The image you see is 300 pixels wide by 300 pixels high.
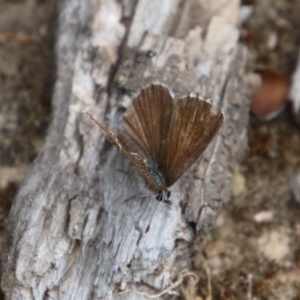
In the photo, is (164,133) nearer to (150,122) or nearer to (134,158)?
(150,122)

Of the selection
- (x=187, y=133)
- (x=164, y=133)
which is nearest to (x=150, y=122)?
(x=164, y=133)

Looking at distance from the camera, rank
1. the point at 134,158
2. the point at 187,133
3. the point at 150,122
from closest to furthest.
→ the point at 134,158 → the point at 187,133 → the point at 150,122

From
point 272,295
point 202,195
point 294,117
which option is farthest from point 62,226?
point 294,117

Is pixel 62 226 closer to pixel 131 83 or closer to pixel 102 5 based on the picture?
pixel 131 83

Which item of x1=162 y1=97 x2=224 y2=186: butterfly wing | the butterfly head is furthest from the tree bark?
x1=162 y1=97 x2=224 y2=186: butterfly wing

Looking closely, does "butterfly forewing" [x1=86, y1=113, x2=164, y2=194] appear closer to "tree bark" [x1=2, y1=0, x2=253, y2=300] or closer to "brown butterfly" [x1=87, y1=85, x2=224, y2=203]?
"brown butterfly" [x1=87, y1=85, x2=224, y2=203]

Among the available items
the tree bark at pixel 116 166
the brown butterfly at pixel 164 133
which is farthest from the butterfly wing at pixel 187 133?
the tree bark at pixel 116 166

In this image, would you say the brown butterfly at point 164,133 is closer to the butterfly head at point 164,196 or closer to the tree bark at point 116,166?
the butterfly head at point 164,196
